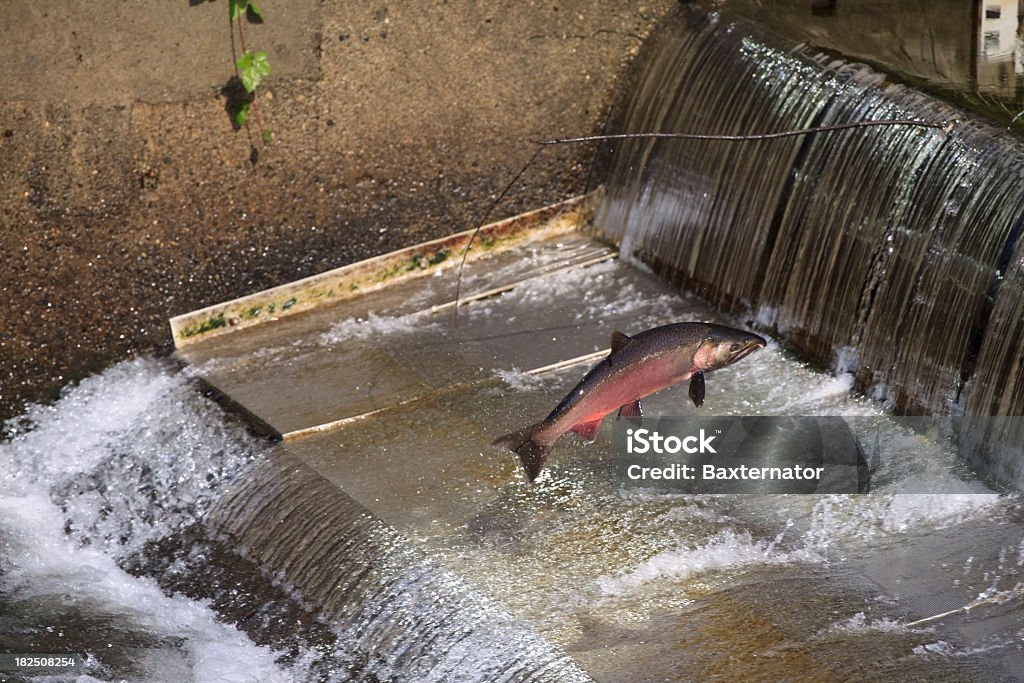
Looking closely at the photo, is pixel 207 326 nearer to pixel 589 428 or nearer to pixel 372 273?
pixel 372 273

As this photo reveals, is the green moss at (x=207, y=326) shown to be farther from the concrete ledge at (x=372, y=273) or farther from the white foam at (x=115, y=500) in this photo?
the white foam at (x=115, y=500)

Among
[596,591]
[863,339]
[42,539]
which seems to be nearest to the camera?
[596,591]

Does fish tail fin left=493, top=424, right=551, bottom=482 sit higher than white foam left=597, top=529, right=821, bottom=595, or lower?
higher

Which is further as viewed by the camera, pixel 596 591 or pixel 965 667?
pixel 596 591

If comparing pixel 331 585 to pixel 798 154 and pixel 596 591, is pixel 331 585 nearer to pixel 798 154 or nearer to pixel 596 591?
pixel 596 591

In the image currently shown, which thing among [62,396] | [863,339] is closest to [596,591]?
[863,339]

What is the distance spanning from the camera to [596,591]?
401cm

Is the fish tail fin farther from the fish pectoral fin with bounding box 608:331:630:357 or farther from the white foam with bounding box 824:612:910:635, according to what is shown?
the white foam with bounding box 824:612:910:635

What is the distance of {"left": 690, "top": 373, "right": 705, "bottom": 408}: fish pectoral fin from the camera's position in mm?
3526

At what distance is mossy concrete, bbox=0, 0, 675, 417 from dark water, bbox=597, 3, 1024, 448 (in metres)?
0.44

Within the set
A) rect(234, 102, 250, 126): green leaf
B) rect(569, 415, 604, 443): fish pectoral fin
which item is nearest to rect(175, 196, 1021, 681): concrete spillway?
rect(569, 415, 604, 443): fish pectoral fin

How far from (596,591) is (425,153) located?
2857mm

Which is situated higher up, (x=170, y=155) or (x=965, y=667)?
(x=170, y=155)

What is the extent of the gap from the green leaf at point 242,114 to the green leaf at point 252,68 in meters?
0.09
